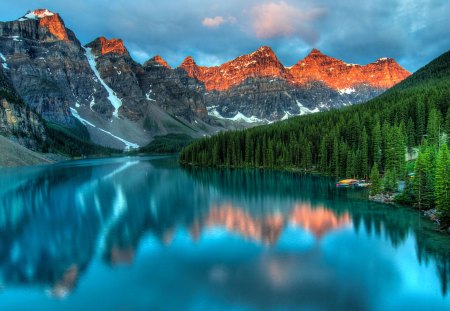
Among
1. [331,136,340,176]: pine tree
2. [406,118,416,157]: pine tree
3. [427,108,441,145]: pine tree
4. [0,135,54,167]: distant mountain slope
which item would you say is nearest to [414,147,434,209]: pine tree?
[427,108,441,145]: pine tree

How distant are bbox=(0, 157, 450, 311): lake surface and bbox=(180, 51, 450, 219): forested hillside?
1661cm

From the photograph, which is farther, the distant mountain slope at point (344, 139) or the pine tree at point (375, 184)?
the distant mountain slope at point (344, 139)

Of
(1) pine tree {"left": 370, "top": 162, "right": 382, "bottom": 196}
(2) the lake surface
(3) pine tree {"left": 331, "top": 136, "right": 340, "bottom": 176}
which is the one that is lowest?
(2) the lake surface

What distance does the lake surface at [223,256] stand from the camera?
24.9 metres

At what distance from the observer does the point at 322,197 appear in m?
62.8

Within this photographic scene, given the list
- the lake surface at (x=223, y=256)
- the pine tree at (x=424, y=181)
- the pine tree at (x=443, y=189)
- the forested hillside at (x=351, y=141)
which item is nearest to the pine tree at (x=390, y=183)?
the forested hillside at (x=351, y=141)

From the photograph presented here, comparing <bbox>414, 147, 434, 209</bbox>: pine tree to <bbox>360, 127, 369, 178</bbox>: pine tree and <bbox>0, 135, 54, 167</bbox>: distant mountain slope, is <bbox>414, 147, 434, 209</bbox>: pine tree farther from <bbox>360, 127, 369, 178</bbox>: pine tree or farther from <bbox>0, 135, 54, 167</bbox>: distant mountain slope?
<bbox>0, 135, 54, 167</bbox>: distant mountain slope

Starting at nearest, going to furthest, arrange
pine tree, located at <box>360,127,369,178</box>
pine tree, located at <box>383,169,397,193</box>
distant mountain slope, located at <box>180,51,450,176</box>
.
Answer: pine tree, located at <box>383,169,397,193</box> → pine tree, located at <box>360,127,369,178</box> → distant mountain slope, located at <box>180,51,450,176</box>

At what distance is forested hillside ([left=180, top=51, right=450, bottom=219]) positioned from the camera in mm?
81500

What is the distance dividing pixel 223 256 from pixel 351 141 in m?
74.5

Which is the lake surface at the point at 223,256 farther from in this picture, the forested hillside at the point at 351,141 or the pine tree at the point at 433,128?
the pine tree at the point at 433,128

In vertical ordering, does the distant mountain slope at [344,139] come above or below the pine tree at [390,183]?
above

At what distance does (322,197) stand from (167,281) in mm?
40433

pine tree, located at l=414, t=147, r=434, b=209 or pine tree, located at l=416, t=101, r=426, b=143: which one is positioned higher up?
pine tree, located at l=416, t=101, r=426, b=143
